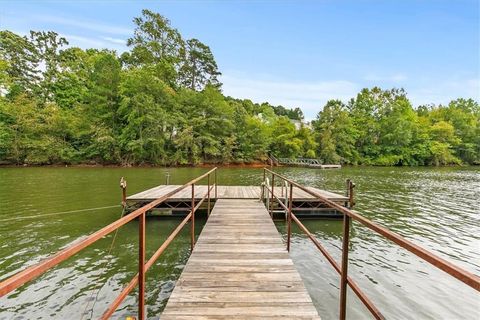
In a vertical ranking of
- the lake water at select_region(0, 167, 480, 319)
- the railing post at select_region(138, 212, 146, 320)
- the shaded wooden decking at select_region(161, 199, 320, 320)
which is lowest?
the lake water at select_region(0, 167, 480, 319)

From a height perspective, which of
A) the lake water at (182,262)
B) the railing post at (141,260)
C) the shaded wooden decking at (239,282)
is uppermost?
the railing post at (141,260)

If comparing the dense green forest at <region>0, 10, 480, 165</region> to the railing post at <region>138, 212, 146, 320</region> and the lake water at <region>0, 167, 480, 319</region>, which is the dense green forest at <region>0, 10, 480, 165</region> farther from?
the railing post at <region>138, 212, 146, 320</region>

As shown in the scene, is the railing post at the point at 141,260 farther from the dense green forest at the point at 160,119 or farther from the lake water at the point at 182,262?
the dense green forest at the point at 160,119

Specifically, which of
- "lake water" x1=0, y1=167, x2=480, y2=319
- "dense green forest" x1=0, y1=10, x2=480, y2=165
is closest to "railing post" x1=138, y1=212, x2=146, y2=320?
"lake water" x1=0, y1=167, x2=480, y2=319

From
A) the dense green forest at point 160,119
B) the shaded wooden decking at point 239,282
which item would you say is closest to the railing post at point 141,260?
the shaded wooden decking at point 239,282

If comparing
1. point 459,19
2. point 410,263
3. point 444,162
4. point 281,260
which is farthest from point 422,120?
point 281,260

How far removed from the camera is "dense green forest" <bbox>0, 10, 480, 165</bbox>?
27531 mm

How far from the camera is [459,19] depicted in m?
17.0

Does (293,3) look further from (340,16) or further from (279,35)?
(279,35)

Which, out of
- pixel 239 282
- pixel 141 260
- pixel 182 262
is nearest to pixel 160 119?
pixel 182 262

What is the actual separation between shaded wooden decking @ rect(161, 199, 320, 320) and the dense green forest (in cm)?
2563

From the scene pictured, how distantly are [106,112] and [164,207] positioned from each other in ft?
84.3

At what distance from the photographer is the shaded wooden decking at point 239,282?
220 centimetres

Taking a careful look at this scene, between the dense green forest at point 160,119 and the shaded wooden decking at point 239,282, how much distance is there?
25.6m
